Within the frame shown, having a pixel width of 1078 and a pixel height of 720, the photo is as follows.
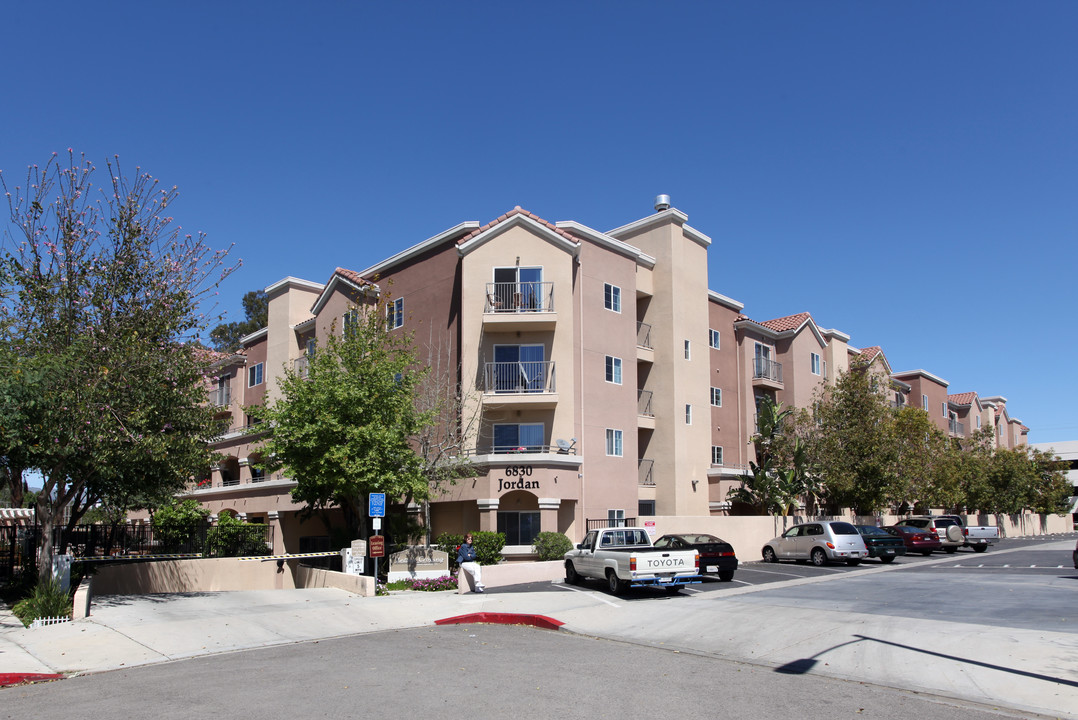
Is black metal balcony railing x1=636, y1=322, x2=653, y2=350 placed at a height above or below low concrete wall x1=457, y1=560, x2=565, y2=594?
above

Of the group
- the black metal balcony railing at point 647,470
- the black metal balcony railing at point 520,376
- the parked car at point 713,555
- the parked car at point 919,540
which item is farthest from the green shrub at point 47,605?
the parked car at point 919,540

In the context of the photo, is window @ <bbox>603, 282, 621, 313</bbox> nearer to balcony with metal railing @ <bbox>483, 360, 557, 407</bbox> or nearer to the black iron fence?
balcony with metal railing @ <bbox>483, 360, 557, 407</bbox>

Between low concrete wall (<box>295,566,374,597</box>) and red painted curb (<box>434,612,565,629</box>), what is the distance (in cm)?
433

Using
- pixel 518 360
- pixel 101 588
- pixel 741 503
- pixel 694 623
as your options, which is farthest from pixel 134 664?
pixel 741 503

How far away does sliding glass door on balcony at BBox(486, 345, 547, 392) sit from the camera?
30562 mm

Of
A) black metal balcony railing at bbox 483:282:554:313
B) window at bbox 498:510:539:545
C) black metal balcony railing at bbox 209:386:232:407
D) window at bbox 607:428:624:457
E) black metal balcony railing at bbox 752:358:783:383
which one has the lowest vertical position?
window at bbox 498:510:539:545

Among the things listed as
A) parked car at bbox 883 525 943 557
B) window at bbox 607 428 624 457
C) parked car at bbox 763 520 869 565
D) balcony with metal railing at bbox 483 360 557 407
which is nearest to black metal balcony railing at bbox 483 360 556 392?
balcony with metal railing at bbox 483 360 557 407

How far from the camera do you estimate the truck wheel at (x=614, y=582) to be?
68.8ft

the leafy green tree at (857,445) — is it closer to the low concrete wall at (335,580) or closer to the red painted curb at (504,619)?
the low concrete wall at (335,580)

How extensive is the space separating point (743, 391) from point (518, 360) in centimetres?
1528

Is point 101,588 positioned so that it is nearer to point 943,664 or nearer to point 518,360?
point 518,360

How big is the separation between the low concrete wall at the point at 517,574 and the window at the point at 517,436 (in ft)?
19.3

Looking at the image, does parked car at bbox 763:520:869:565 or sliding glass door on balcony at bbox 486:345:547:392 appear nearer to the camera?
parked car at bbox 763:520:869:565

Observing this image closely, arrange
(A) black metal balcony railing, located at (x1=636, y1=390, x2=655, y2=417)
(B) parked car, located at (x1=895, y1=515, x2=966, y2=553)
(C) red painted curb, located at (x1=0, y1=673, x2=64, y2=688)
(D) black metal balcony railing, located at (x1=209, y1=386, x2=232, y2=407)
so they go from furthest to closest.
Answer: (D) black metal balcony railing, located at (x1=209, y1=386, x2=232, y2=407), (B) parked car, located at (x1=895, y1=515, x2=966, y2=553), (A) black metal balcony railing, located at (x1=636, y1=390, x2=655, y2=417), (C) red painted curb, located at (x1=0, y1=673, x2=64, y2=688)
